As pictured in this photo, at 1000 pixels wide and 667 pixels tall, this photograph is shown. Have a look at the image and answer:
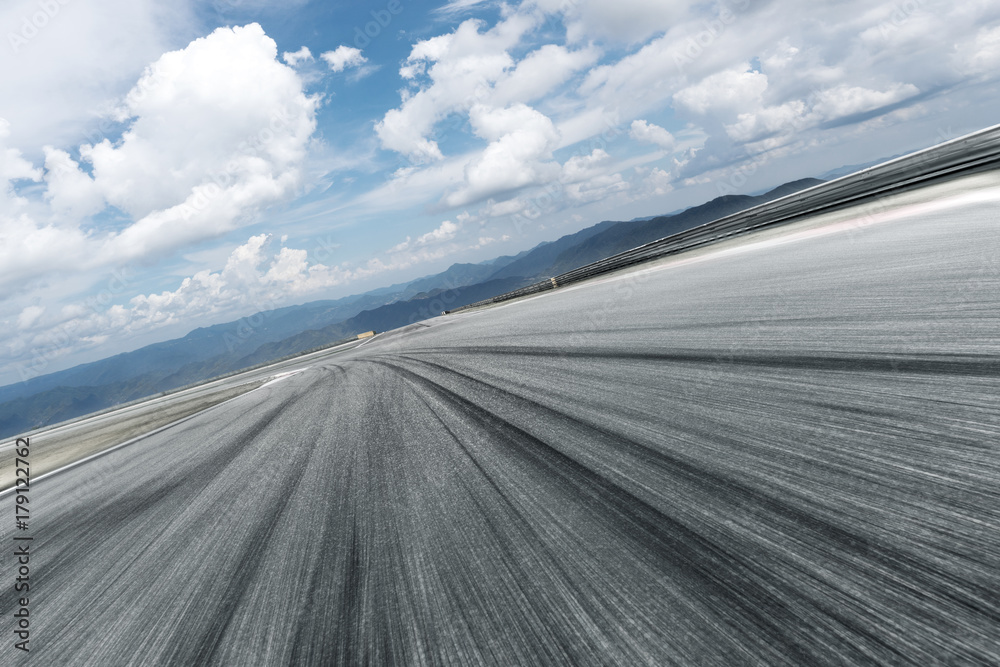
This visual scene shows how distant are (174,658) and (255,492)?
1755 mm

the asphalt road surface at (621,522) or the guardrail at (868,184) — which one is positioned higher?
the guardrail at (868,184)

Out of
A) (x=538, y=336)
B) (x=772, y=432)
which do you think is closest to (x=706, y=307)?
(x=538, y=336)

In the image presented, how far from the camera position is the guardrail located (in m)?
9.90

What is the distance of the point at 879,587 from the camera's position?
1.27m

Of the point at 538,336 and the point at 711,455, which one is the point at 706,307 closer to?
the point at 538,336

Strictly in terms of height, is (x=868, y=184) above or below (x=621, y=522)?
above

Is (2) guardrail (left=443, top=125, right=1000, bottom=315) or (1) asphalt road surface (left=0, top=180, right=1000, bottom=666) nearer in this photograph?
(1) asphalt road surface (left=0, top=180, right=1000, bottom=666)

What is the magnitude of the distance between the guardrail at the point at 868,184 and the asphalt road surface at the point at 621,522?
8.09m

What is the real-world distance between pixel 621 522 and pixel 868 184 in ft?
48.1

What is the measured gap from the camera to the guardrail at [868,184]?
9898 mm

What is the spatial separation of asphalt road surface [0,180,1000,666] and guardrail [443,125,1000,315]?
8090mm

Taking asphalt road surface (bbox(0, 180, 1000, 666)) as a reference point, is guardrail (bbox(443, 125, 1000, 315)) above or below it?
above

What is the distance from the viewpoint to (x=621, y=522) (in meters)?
1.86

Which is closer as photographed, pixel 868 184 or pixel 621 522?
pixel 621 522
